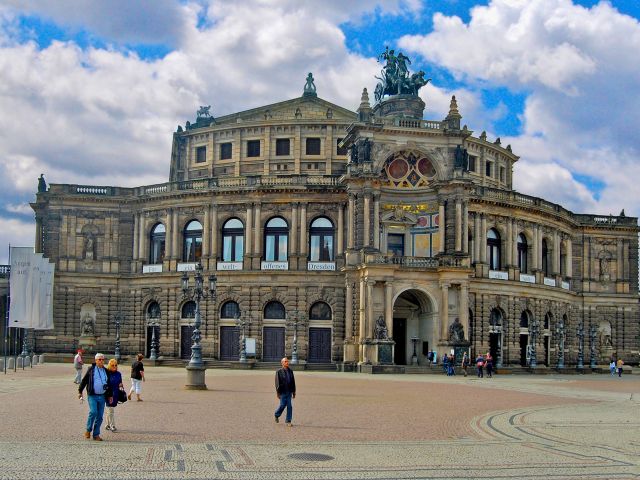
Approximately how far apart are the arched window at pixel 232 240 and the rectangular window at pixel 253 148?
919 cm

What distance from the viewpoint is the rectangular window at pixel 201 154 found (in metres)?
82.9

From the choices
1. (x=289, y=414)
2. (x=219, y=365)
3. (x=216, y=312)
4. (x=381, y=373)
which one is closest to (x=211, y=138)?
(x=216, y=312)

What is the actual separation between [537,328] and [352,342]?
1827cm

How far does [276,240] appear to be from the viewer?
72.8m

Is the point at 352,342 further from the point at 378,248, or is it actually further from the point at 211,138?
the point at 211,138

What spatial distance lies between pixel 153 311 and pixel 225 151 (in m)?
16.0

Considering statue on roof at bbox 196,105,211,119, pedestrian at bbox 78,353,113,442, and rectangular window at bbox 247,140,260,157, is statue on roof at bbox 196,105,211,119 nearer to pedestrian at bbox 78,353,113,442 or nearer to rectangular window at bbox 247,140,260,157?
rectangular window at bbox 247,140,260,157

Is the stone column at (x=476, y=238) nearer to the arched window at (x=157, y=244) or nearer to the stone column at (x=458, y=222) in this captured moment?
the stone column at (x=458, y=222)

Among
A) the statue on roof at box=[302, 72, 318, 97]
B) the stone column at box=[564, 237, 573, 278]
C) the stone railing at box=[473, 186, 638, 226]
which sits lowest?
the stone column at box=[564, 237, 573, 278]

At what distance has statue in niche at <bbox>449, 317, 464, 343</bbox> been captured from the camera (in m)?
66.0

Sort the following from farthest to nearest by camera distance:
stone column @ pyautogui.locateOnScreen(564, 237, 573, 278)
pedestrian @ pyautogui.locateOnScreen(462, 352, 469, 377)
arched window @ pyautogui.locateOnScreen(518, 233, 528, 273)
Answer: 1. stone column @ pyautogui.locateOnScreen(564, 237, 573, 278)
2. arched window @ pyautogui.locateOnScreen(518, 233, 528, 273)
3. pedestrian @ pyautogui.locateOnScreen(462, 352, 469, 377)

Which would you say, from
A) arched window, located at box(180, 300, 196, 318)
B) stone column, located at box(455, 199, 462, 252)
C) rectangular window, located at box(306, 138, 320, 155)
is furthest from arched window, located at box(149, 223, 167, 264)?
stone column, located at box(455, 199, 462, 252)

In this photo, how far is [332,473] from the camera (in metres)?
18.2

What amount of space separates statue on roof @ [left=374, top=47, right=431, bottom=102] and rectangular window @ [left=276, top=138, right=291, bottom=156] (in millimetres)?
8815
